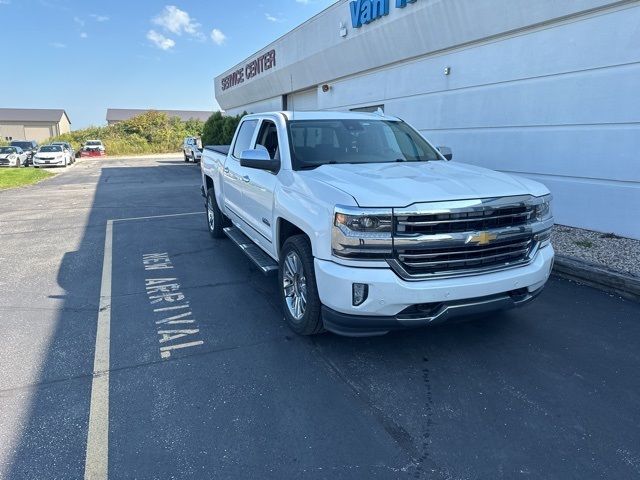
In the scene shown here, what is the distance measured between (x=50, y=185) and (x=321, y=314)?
19558mm

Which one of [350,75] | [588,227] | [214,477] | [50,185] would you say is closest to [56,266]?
[214,477]

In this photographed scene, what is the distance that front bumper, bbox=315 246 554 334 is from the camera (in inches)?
124

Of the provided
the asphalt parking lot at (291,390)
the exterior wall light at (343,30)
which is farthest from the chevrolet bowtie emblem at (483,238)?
the exterior wall light at (343,30)

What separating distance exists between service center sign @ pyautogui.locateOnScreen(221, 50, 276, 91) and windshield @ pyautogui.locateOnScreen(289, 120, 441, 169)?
16.0 meters

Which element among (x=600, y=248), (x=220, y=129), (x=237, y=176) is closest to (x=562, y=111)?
(x=600, y=248)

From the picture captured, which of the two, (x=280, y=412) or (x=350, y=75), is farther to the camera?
(x=350, y=75)

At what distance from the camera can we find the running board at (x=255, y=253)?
4648 millimetres

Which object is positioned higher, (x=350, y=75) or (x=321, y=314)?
(x=350, y=75)

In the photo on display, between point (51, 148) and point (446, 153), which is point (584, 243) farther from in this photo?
point (51, 148)

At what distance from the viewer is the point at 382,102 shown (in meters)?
12.6

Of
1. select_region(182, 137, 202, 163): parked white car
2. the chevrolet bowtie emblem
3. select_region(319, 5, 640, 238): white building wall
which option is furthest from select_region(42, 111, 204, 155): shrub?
the chevrolet bowtie emblem

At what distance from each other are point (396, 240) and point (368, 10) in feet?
35.4

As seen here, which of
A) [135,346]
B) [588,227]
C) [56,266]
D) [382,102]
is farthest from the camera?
[382,102]

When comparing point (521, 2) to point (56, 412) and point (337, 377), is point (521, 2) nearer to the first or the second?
point (337, 377)
